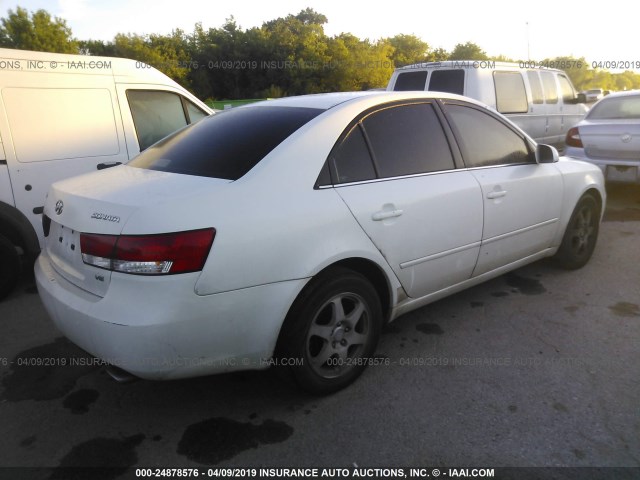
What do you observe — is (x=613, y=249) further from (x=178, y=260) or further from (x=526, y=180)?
(x=178, y=260)

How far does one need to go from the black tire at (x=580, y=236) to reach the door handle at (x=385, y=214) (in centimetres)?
219

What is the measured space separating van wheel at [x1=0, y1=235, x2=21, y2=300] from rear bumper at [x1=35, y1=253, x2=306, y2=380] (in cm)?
214

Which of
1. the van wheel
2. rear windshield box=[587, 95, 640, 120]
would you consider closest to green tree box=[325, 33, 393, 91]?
rear windshield box=[587, 95, 640, 120]

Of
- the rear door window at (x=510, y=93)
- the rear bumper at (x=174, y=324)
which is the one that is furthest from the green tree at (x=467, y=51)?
the rear bumper at (x=174, y=324)

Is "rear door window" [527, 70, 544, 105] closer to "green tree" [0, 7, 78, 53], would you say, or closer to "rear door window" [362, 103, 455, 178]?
"rear door window" [362, 103, 455, 178]

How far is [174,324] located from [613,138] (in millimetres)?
6536

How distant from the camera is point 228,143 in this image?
110 inches

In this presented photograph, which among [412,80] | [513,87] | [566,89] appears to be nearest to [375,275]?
[412,80]

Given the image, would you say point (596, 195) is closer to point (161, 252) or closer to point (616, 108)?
point (616, 108)

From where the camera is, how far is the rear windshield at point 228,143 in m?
2.58

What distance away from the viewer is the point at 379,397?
8.94 feet

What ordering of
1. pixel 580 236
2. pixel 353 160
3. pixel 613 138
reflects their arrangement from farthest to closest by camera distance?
pixel 613 138
pixel 580 236
pixel 353 160

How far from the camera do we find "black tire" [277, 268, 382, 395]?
2.46m

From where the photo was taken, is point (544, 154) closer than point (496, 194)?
No
